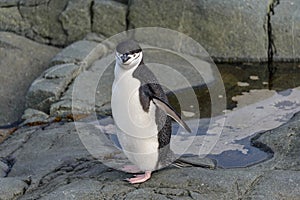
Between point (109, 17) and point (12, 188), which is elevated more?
point (109, 17)

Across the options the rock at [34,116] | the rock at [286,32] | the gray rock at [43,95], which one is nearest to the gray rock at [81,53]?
the gray rock at [43,95]

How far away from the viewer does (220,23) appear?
6375mm

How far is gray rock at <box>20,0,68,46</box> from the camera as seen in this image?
6.84m

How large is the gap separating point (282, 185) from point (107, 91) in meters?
2.37

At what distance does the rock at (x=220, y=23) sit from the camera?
249 inches

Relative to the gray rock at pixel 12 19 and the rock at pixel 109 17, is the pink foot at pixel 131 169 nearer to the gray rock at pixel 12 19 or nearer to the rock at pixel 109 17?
the rock at pixel 109 17

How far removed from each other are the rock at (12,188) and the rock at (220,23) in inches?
120

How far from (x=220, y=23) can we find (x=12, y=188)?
3.23 meters

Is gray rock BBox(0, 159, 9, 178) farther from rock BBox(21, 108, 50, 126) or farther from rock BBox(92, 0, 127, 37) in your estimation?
rock BBox(92, 0, 127, 37)

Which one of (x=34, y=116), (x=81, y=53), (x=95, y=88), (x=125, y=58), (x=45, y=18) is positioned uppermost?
(x=125, y=58)

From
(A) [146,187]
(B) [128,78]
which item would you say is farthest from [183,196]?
(B) [128,78]

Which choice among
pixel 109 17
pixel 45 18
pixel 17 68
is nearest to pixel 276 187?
pixel 17 68

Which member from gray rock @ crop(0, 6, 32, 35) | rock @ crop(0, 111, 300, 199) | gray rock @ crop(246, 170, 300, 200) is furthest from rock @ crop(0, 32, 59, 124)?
gray rock @ crop(246, 170, 300, 200)

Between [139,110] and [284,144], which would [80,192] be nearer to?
[139,110]
